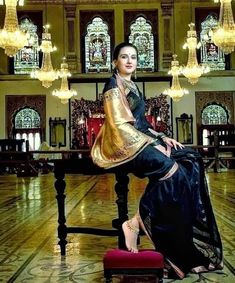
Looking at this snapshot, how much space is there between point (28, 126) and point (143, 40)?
6916 mm

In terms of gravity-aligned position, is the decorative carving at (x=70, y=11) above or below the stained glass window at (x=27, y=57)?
above

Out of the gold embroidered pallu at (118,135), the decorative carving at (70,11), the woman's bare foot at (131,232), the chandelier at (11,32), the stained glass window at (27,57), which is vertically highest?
the decorative carving at (70,11)

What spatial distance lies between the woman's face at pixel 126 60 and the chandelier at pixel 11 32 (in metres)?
7.26

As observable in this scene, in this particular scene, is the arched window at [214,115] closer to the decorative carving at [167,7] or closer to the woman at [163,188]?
the decorative carving at [167,7]

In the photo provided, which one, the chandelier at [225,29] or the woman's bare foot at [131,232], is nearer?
the woman's bare foot at [131,232]

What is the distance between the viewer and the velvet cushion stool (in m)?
3.03

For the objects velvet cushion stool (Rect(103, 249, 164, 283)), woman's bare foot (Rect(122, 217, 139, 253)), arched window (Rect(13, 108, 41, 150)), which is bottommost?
velvet cushion stool (Rect(103, 249, 164, 283))

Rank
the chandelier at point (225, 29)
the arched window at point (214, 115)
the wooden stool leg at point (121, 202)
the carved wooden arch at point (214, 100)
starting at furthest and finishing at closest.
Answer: the arched window at point (214, 115) < the carved wooden arch at point (214, 100) < the chandelier at point (225, 29) < the wooden stool leg at point (121, 202)

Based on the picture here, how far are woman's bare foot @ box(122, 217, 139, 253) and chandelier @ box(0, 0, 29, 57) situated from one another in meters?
7.84

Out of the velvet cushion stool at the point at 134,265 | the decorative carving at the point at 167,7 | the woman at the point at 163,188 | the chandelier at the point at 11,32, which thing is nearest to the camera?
the velvet cushion stool at the point at 134,265

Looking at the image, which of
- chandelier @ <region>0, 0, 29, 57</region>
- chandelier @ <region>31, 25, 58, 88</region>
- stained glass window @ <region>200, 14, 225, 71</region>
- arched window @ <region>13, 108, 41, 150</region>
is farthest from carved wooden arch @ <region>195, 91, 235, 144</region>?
chandelier @ <region>0, 0, 29, 57</region>

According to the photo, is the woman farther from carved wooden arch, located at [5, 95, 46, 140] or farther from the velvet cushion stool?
carved wooden arch, located at [5, 95, 46, 140]

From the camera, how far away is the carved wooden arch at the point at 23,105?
23.8 m

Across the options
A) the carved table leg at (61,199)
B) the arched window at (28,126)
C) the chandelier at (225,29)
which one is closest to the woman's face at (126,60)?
the carved table leg at (61,199)
